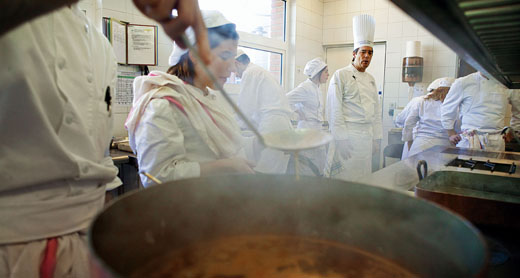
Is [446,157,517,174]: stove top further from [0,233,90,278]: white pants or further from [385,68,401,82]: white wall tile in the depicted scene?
[385,68,401,82]: white wall tile

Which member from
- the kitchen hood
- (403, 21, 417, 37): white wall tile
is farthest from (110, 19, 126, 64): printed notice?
(403, 21, 417, 37): white wall tile

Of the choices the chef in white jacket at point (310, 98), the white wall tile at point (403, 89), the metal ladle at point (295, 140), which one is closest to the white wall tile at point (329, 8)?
the white wall tile at point (403, 89)

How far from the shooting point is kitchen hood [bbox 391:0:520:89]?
1.68ft

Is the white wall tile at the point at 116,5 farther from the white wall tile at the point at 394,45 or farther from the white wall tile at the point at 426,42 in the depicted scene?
the white wall tile at the point at 426,42

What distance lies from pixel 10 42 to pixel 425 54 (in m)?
5.31

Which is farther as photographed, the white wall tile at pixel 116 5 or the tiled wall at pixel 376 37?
the tiled wall at pixel 376 37

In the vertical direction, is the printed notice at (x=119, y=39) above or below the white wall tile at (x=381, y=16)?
below

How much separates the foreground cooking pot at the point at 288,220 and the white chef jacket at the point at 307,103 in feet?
11.5

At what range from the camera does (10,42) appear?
2.29 feet

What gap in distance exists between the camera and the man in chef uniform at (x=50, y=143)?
0.71 meters

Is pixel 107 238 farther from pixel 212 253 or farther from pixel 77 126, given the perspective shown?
pixel 77 126

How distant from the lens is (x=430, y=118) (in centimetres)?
402

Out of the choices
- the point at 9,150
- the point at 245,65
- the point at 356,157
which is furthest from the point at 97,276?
the point at 356,157

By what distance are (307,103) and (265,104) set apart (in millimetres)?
1500
